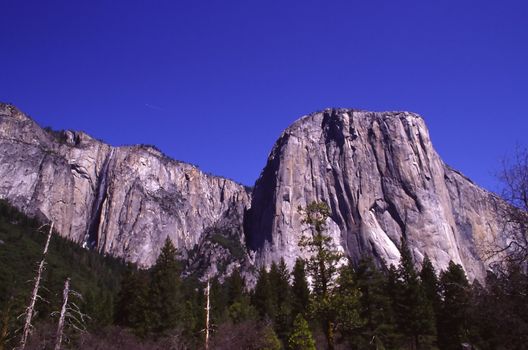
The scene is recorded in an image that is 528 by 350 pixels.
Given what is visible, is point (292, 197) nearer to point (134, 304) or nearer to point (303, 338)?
point (134, 304)

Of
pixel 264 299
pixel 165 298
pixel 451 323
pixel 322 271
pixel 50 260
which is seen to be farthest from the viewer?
pixel 50 260

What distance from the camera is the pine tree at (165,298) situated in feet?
135

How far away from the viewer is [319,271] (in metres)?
24.0

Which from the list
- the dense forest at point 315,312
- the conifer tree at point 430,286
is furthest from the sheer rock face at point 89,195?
the conifer tree at point 430,286

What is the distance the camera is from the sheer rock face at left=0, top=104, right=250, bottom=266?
172375mm

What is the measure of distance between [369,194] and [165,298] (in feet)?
404

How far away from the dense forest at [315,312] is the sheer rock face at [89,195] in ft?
369

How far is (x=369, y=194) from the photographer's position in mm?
156875

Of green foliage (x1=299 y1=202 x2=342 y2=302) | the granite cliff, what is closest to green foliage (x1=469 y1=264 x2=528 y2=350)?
green foliage (x1=299 y1=202 x2=342 y2=302)

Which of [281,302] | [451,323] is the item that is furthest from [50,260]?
[451,323]

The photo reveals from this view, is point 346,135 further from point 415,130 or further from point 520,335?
point 520,335

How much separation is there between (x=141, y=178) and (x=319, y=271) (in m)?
180

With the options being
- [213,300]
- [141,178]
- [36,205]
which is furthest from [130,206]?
[213,300]

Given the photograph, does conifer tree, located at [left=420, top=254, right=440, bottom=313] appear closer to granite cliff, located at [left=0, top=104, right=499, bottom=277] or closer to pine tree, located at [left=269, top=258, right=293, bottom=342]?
pine tree, located at [left=269, top=258, right=293, bottom=342]
